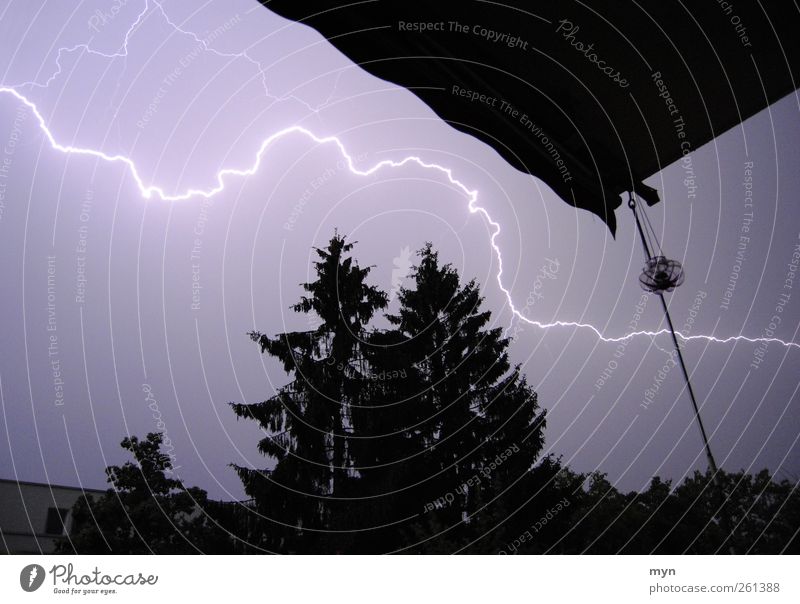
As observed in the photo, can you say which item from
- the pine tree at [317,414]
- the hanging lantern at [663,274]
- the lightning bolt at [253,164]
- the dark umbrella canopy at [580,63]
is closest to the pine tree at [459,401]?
the pine tree at [317,414]

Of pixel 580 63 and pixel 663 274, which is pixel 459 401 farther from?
pixel 580 63

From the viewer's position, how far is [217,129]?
5.30 meters

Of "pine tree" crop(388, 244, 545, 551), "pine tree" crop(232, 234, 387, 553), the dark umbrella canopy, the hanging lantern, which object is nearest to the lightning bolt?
the hanging lantern

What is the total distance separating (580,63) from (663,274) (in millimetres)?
1958

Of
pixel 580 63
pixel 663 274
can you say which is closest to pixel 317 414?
pixel 663 274

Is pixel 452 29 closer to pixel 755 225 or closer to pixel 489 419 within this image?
pixel 755 225

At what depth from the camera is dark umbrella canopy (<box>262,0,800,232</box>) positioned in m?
2.35

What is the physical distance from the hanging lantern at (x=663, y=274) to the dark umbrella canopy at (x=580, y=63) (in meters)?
1.11

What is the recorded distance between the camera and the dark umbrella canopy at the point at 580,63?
2.35 meters

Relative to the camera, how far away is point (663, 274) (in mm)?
3867

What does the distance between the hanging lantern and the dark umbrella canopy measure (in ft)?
3.64

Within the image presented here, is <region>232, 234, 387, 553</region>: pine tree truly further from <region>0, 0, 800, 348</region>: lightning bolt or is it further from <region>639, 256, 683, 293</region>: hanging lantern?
<region>639, 256, 683, 293</region>: hanging lantern

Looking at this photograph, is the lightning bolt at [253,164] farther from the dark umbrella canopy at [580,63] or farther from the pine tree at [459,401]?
the dark umbrella canopy at [580,63]

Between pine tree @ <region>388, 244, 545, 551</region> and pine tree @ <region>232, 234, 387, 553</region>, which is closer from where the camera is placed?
pine tree @ <region>232, 234, 387, 553</region>
